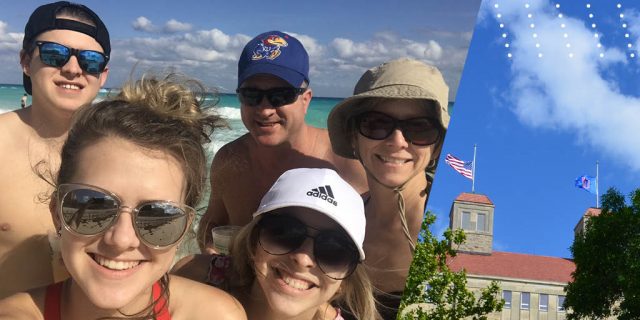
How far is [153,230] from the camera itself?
1389 mm

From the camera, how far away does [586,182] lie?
15.7 ft

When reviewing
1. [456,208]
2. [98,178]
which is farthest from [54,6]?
[456,208]

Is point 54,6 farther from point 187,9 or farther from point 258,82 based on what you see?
point 258,82

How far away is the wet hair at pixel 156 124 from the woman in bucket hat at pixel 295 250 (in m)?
0.16

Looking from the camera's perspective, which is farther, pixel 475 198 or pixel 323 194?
pixel 475 198

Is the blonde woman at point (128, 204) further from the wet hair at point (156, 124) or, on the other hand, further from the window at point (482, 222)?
the window at point (482, 222)

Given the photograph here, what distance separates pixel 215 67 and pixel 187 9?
131 millimetres

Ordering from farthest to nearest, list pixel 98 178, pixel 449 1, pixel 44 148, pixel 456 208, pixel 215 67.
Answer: pixel 456 208, pixel 449 1, pixel 215 67, pixel 44 148, pixel 98 178

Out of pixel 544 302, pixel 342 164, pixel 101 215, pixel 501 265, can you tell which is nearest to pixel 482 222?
pixel 501 265

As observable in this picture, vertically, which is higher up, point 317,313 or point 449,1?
point 449,1

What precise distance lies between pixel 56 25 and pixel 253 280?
59cm

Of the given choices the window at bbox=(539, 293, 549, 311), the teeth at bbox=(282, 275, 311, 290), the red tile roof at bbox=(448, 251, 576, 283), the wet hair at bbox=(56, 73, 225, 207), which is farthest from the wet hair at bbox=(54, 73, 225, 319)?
the window at bbox=(539, 293, 549, 311)

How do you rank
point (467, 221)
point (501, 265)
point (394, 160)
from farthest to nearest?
1. point (501, 265)
2. point (467, 221)
3. point (394, 160)

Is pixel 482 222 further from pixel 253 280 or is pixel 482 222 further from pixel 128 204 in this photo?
pixel 128 204
